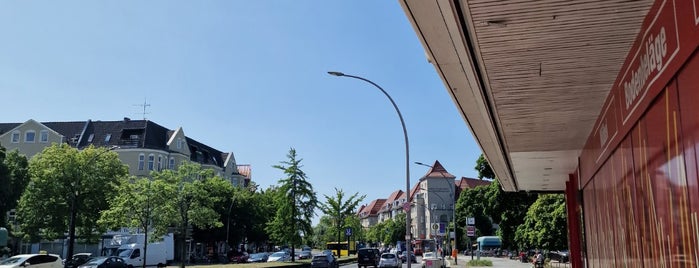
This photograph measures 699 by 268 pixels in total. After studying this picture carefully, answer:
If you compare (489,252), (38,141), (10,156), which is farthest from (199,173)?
(489,252)

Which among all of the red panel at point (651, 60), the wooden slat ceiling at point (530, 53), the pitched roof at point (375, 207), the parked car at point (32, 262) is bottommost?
the parked car at point (32, 262)

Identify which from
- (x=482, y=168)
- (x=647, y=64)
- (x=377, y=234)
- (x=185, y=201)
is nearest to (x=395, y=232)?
(x=377, y=234)

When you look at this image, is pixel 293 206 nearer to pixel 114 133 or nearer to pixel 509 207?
pixel 509 207

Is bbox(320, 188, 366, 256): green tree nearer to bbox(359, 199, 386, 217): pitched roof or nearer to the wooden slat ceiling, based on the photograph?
the wooden slat ceiling

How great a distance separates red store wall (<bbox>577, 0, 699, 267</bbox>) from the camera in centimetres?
394

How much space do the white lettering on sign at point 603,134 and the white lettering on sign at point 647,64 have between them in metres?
2.07

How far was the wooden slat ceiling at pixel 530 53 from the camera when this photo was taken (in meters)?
4.75

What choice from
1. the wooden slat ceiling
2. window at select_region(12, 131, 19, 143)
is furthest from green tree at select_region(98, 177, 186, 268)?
window at select_region(12, 131, 19, 143)

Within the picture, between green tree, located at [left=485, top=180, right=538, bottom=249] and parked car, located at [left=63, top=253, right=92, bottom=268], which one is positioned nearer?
parked car, located at [left=63, top=253, right=92, bottom=268]

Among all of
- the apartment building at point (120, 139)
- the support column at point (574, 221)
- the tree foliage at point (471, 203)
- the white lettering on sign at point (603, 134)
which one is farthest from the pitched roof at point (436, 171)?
the white lettering on sign at point (603, 134)

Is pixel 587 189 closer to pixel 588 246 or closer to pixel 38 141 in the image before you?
pixel 588 246

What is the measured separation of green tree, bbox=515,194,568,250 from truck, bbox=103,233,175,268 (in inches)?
1027

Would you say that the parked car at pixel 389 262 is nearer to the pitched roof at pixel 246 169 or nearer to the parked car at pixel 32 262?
the parked car at pixel 32 262

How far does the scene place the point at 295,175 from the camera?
144 ft
